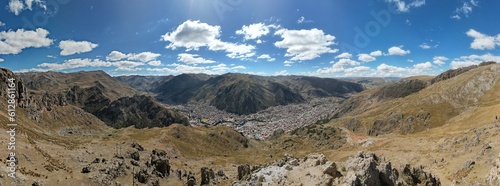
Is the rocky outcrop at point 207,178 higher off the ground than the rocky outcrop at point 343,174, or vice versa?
the rocky outcrop at point 343,174

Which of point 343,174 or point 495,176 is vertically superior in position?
point 343,174

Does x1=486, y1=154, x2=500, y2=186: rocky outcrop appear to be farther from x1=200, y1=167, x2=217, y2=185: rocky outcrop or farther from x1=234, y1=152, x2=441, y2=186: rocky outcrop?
x1=200, y1=167, x2=217, y2=185: rocky outcrop

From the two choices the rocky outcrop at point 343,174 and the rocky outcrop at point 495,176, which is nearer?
the rocky outcrop at point 343,174

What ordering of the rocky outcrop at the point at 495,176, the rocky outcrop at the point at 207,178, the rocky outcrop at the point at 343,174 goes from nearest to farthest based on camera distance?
1. the rocky outcrop at the point at 343,174
2. the rocky outcrop at the point at 495,176
3. the rocky outcrop at the point at 207,178

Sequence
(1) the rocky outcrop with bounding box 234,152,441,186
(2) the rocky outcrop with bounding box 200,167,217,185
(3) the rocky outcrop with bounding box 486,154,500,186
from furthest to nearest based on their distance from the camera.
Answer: (2) the rocky outcrop with bounding box 200,167,217,185, (3) the rocky outcrop with bounding box 486,154,500,186, (1) the rocky outcrop with bounding box 234,152,441,186

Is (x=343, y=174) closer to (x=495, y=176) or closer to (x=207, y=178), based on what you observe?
(x=495, y=176)

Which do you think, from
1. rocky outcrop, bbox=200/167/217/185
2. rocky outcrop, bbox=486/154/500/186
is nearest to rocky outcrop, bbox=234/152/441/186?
rocky outcrop, bbox=486/154/500/186

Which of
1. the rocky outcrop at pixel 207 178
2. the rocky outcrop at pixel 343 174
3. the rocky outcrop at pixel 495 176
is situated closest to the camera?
the rocky outcrop at pixel 343 174

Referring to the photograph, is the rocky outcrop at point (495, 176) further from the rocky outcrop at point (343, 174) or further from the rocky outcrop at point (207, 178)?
the rocky outcrop at point (207, 178)

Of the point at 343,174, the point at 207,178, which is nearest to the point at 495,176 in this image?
the point at 343,174

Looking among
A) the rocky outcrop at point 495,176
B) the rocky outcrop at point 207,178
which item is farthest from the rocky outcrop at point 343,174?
the rocky outcrop at point 207,178

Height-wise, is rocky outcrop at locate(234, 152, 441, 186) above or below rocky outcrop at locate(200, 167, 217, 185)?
above

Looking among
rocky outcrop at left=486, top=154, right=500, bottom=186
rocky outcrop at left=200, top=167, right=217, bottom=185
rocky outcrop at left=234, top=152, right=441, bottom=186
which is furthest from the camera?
rocky outcrop at left=200, top=167, right=217, bottom=185

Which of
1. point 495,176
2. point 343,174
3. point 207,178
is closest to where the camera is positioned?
point 343,174
